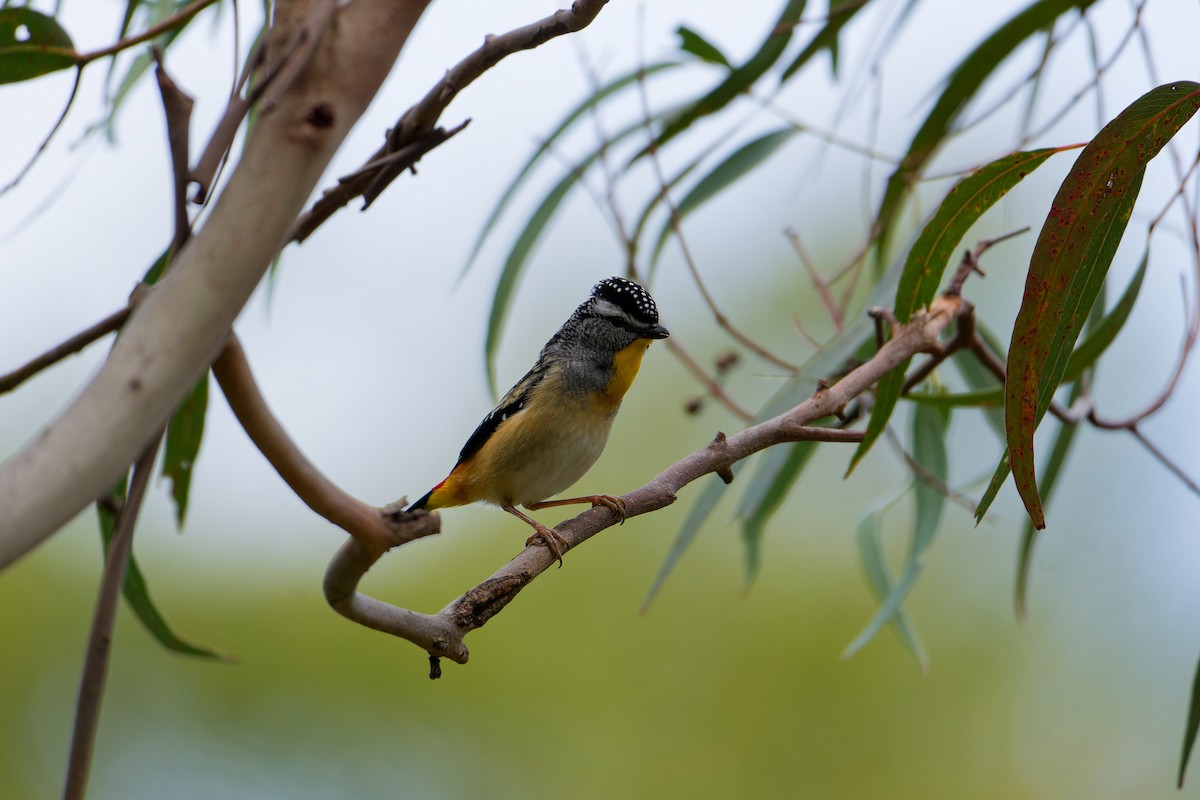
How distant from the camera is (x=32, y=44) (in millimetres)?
1409

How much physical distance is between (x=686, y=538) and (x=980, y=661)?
14.6 ft

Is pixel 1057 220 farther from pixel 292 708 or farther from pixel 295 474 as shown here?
pixel 292 708

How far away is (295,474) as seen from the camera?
87 centimetres

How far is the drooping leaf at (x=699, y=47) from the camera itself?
2477 millimetres

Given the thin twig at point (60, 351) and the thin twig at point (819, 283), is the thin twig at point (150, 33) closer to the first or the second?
the thin twig at point (60, 351)

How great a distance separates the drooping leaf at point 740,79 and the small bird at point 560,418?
0.43 m

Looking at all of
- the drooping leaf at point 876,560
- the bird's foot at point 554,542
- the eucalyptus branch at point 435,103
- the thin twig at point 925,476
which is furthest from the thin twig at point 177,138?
the drooping leaf at point 876,560

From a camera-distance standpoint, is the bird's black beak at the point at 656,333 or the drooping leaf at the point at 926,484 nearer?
the bird's black beak at the point at 656,333

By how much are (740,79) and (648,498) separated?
5.09 ft

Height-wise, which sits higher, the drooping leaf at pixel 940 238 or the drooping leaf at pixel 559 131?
the drooping leaf at pixel 559 131

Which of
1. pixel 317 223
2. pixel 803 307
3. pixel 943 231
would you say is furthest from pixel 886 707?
pixel 317 223

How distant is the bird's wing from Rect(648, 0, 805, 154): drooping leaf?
0.62 m

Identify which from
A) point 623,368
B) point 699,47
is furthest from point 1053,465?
point 699,47

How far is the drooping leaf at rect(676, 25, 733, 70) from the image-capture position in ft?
8.13
